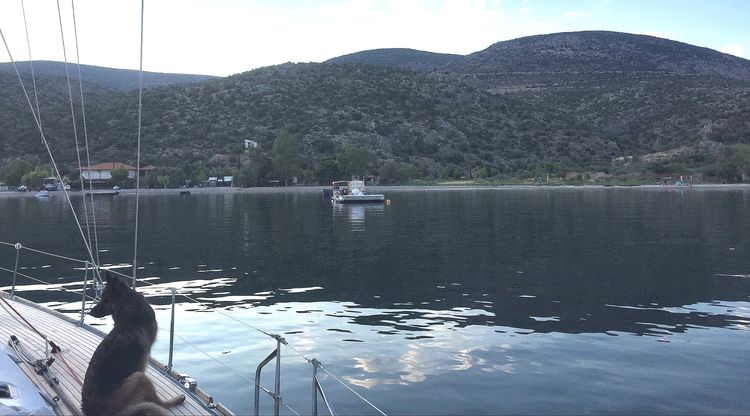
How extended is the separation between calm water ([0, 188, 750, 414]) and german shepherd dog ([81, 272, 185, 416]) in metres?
4.89

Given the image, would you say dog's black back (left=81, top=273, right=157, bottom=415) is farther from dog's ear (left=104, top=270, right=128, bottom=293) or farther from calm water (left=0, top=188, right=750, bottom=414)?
calm water (left=0, top=188, right=750, bottom=414)

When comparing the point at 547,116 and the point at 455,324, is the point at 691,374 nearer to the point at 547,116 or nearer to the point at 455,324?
the point at 455,324

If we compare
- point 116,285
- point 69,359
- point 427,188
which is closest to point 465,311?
point 69,359

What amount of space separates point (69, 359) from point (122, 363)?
3108 mm

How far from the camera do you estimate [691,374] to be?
538 inches

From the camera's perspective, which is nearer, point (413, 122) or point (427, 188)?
point (427, 188)

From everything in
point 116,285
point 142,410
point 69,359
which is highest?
point 116,285

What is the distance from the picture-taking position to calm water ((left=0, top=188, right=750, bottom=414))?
12781 mm

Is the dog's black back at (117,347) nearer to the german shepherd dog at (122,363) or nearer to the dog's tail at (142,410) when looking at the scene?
the german shepherd dog at (122,363)

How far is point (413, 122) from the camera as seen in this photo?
159375mm

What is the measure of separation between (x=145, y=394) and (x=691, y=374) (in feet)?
37.6

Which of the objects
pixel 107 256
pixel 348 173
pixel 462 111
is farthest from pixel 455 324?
pixel 462 111

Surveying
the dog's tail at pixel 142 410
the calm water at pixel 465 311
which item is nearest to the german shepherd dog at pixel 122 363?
the dog's tail at pixel 142 410

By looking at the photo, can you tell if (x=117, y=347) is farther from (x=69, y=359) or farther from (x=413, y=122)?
(x=413, y=122)
